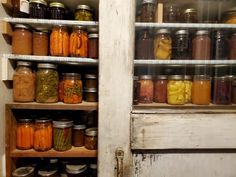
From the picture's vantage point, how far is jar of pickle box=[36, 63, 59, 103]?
0.87 m

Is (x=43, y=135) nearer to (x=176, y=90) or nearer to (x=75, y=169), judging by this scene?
(x=75, y=169)

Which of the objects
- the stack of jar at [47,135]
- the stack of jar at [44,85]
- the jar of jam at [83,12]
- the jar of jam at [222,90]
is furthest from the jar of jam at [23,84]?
the jar of jam at [222,90]

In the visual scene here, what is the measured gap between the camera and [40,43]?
0.90 metres

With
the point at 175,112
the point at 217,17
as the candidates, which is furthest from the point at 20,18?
the point at 217,17

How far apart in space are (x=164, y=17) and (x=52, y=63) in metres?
0.59

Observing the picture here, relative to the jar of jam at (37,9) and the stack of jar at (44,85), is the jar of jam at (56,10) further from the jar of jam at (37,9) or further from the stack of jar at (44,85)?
the stack of jar at (44,85)

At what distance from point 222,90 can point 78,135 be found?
72 centimetres

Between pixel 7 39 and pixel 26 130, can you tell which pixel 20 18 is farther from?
pixel 26 130

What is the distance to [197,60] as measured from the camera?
0.86m

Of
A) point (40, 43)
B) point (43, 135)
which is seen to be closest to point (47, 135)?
point (43, 135)

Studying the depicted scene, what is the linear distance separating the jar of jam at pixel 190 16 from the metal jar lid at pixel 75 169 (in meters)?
0.86

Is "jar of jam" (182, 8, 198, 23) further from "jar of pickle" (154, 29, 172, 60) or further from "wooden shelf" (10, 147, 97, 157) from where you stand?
"wooden shelf" (10, 147, 97, 157)

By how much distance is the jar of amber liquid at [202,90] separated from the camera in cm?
89

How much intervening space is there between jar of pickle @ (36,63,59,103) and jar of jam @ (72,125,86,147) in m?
0.17
